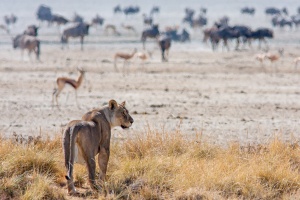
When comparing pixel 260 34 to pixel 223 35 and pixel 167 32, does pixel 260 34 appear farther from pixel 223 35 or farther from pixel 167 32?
pixel 167 32

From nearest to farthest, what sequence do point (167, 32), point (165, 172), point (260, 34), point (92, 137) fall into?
point (92, 137)
point (165, 172)
point (260, 34)
point (167, 32)

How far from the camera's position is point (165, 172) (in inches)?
350

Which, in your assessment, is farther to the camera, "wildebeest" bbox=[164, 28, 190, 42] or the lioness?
"wildebeest" bbox=[164, 28, 190, 42]

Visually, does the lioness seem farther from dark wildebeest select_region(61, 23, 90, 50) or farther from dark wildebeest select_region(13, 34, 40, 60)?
dark wildebeest select_region(61, 23, 90, 50)

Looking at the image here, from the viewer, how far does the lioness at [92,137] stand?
793 centimetres

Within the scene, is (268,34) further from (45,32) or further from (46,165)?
(46,165)

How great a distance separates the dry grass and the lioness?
321 mm

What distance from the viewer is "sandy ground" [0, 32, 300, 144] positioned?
13312 millimetres

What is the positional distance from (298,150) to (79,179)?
3.06m

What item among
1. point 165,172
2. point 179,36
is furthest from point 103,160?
point 179,36

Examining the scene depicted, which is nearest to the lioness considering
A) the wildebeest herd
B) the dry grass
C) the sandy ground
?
the dry grass

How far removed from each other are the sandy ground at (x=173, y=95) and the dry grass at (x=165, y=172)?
0.89m

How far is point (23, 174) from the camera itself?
8.70 m

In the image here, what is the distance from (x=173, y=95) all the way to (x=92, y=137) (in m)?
9.92
